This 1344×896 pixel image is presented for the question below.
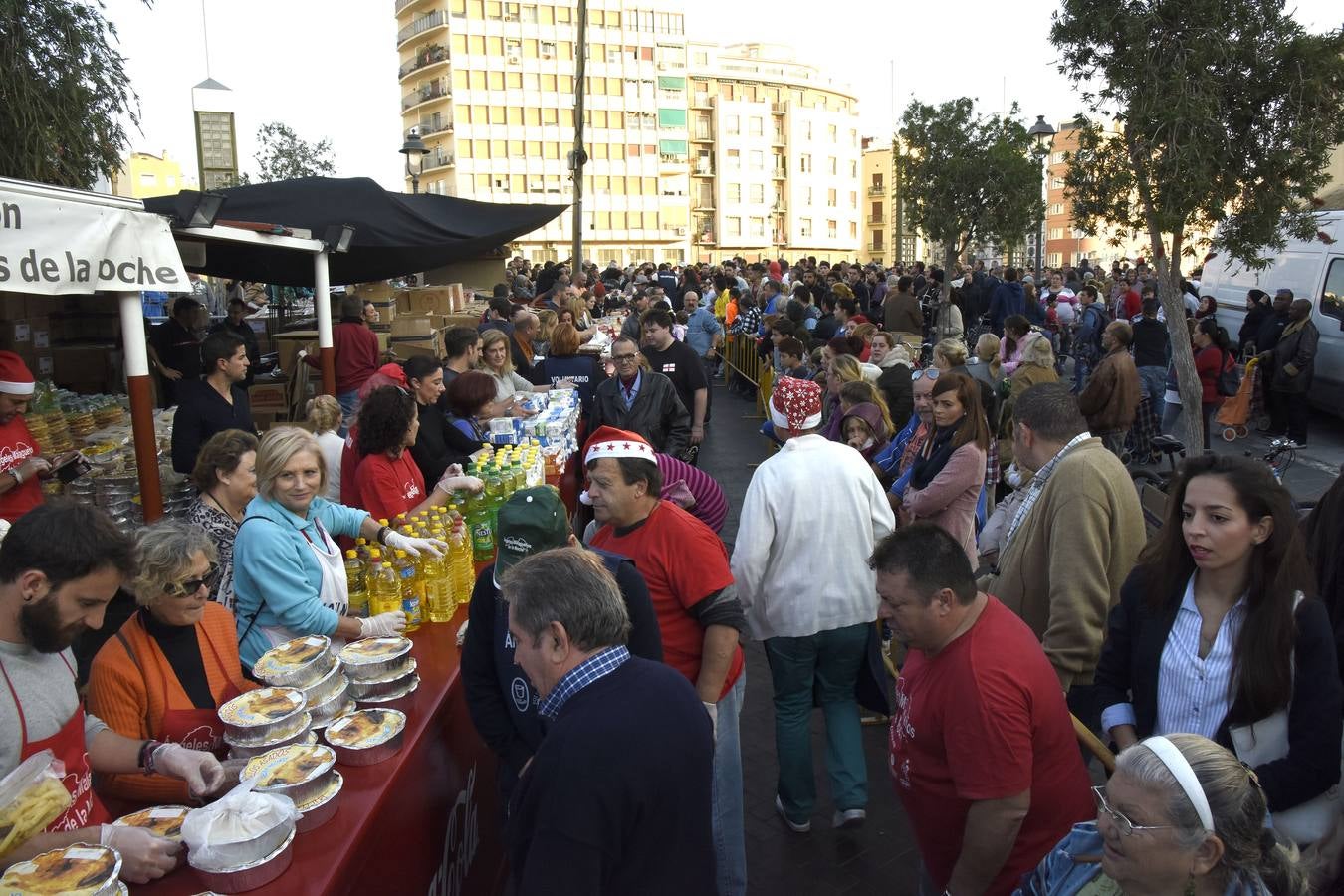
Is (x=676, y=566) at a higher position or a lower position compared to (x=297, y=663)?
higher

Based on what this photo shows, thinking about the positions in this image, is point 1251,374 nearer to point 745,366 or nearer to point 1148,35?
point 1148,35

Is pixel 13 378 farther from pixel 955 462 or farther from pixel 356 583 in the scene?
pixel 955 462

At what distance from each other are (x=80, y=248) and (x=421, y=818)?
3184 millimetres

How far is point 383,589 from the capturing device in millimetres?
3969

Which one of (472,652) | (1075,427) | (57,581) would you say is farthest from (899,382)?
(57,581)

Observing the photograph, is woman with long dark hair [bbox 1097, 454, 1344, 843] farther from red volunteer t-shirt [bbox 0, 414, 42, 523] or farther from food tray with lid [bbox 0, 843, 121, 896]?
red volunteer t-shirt [bbox 0, 414, 42, 523]

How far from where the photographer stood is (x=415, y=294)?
1320cm

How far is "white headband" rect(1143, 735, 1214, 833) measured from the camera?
1905mm

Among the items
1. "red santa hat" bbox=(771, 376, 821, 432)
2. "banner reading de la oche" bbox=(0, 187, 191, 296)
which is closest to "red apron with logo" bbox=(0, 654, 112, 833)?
"banner reading de la oche" bbox=(0, 187, 191, 296)

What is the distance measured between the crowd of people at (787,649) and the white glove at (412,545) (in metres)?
0.03

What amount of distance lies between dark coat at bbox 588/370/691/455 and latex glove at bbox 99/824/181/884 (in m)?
5.11

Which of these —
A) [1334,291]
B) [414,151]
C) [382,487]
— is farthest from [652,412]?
[414,151]

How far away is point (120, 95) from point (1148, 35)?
10.7m

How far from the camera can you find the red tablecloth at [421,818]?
2.40 meters
